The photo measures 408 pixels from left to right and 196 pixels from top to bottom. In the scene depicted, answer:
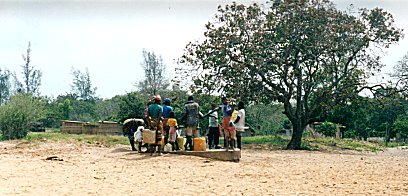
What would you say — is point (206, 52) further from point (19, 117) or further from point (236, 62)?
point (19, 117)

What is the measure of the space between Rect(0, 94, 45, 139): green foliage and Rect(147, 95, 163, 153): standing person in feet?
42.9

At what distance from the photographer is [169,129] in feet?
43.6

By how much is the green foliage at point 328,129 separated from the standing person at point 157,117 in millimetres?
24281

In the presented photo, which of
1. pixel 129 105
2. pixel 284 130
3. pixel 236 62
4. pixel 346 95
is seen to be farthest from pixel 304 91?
pixel 284 130

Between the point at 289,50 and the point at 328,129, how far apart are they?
46.2 feet

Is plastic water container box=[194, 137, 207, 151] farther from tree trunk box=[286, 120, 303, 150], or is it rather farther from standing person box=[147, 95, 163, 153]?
tree trunk box=[286, 120, 303, 150]

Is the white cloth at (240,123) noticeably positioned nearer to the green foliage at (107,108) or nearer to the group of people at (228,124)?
the group of people at (228,124)

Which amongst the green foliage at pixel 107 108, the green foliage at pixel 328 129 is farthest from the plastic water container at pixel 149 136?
the green foliage at pixel 107 108

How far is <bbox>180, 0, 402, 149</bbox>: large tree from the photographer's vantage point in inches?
909

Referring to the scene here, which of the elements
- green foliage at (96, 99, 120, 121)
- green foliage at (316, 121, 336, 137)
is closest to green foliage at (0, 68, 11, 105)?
green foliage at (96, 99, 120, 121)

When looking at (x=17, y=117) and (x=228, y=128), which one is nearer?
(x=228, y=128)

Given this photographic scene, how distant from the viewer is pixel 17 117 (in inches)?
950

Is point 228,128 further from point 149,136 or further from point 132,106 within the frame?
point 132,106

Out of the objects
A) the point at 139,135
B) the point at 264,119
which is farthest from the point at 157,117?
the point at 264,119
